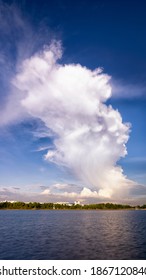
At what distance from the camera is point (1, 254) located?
149 ft
